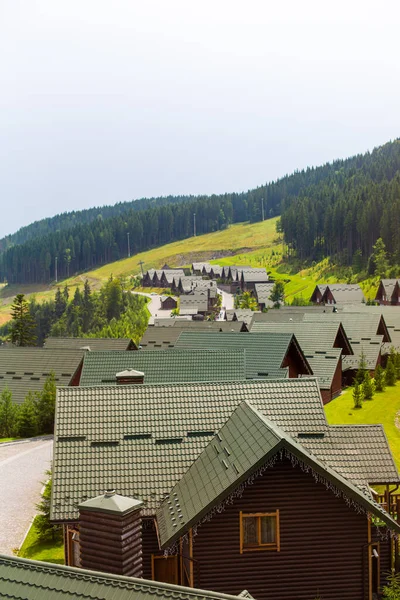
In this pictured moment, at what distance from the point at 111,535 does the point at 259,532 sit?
4093mm

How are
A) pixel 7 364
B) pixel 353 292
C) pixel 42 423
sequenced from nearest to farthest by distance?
pixel 42 423 → pixel 7 364 → pixel 353 292

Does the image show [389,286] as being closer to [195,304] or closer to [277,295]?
[277,295]

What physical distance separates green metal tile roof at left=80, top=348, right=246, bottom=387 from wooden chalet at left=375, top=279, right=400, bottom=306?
75.2 metres

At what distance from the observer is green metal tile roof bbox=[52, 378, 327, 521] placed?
17.3 m

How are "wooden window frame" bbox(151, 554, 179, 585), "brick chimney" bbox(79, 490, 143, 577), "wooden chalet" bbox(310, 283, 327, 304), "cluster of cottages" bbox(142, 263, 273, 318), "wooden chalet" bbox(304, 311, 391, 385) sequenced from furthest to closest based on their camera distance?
"cluster of cottages" bbox(142, 263, 273, 318) < "wooden chalet" bbox(310, 283, 327, 304) < "wooden chalet" bbox(304, 311, 391, 385) < "wooden window frame" bbox(151, 554, 179, 585) < "brick chimney" bbox(79, 490, 143, 577)

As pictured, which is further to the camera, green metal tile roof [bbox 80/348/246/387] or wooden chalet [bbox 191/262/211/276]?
wooden chalet [bbox 191/262/211/276]

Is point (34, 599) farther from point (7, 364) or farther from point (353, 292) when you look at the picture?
point (353, 292)

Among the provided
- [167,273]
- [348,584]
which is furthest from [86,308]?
[348,584]

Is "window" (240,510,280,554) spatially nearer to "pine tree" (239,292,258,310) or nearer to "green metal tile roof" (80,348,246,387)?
"green metal tile roof" (80,348,246,387)

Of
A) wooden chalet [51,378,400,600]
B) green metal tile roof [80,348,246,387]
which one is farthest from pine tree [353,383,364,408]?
wooden chalet [51,378,400,600]

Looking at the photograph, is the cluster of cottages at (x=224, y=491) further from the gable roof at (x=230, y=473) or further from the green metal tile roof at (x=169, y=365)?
the green metal tile roof at (x=169, y=365)

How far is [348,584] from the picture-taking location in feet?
53.7

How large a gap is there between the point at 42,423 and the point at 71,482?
2382 centimetres

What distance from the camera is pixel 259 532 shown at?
1603cm
